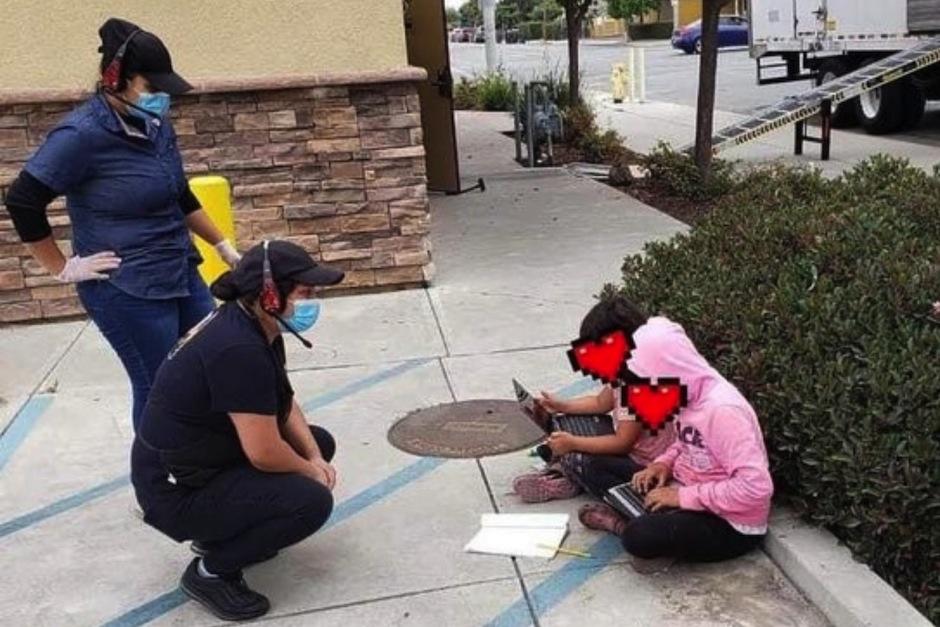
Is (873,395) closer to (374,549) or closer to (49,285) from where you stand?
(374,549)

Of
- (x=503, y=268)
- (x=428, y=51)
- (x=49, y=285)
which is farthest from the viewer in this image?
(x=428, y=51)

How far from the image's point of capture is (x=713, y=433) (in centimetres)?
327

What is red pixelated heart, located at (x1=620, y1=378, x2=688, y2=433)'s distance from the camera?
3.29 meters

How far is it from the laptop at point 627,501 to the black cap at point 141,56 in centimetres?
194

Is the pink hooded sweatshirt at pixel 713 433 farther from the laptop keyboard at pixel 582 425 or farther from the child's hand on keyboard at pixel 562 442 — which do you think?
the laptop keyboard at pixel 582 425

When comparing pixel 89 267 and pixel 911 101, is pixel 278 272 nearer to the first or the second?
pixel 89 267

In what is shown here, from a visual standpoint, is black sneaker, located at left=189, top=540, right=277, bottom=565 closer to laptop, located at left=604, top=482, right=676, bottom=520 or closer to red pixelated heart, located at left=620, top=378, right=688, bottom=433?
laptop, located at left=604, top=482, right=676, bottom=520

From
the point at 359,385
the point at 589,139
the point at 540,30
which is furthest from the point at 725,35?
the point at 359,385

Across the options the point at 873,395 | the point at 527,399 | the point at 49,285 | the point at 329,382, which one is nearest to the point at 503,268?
the point at 329,382

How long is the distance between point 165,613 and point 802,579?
196 centimetres

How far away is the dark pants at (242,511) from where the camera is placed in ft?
10.3

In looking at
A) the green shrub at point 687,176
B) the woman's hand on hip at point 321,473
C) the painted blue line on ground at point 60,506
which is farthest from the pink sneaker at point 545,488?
the green shrub at point 687,176

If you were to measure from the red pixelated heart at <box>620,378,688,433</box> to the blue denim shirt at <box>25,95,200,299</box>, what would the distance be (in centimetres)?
168

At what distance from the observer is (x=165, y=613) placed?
335 centimetres
